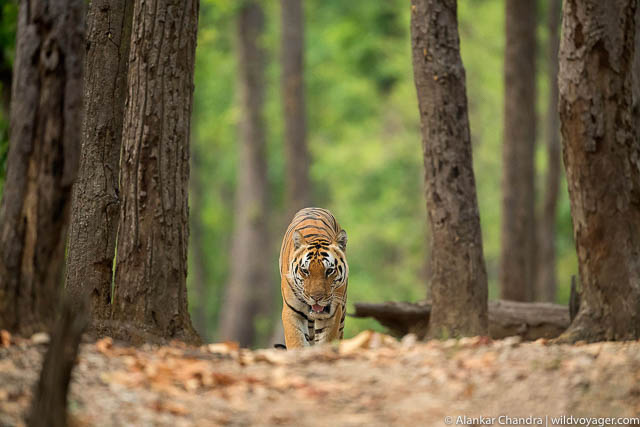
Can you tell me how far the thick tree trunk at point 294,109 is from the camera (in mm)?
21062

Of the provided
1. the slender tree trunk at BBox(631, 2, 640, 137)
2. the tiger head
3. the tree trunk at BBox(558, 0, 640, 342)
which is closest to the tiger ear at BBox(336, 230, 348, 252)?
the tiger head

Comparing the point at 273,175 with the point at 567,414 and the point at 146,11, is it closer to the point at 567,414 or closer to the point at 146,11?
the point at 146,11

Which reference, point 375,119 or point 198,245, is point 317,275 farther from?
point 198,245

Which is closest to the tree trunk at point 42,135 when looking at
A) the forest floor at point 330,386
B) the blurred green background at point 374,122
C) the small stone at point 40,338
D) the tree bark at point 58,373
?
the small stone at point 40,338

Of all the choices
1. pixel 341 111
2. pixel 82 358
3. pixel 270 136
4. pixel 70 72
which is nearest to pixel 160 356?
pixel 82 358

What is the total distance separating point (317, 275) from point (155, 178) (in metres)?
2.49

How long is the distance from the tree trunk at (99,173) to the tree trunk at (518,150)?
8711 mm

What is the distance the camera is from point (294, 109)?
21.7 meters

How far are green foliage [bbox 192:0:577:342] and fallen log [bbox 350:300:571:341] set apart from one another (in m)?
9.89

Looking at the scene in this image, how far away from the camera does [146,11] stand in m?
7.41

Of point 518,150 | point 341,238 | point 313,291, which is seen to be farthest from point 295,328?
point 518,150

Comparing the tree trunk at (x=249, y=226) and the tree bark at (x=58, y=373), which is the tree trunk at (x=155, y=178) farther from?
the tree trunk at (x=249, y=226)

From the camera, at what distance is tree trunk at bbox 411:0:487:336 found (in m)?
8.55

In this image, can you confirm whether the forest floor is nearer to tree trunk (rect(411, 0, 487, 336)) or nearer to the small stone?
the small stone
